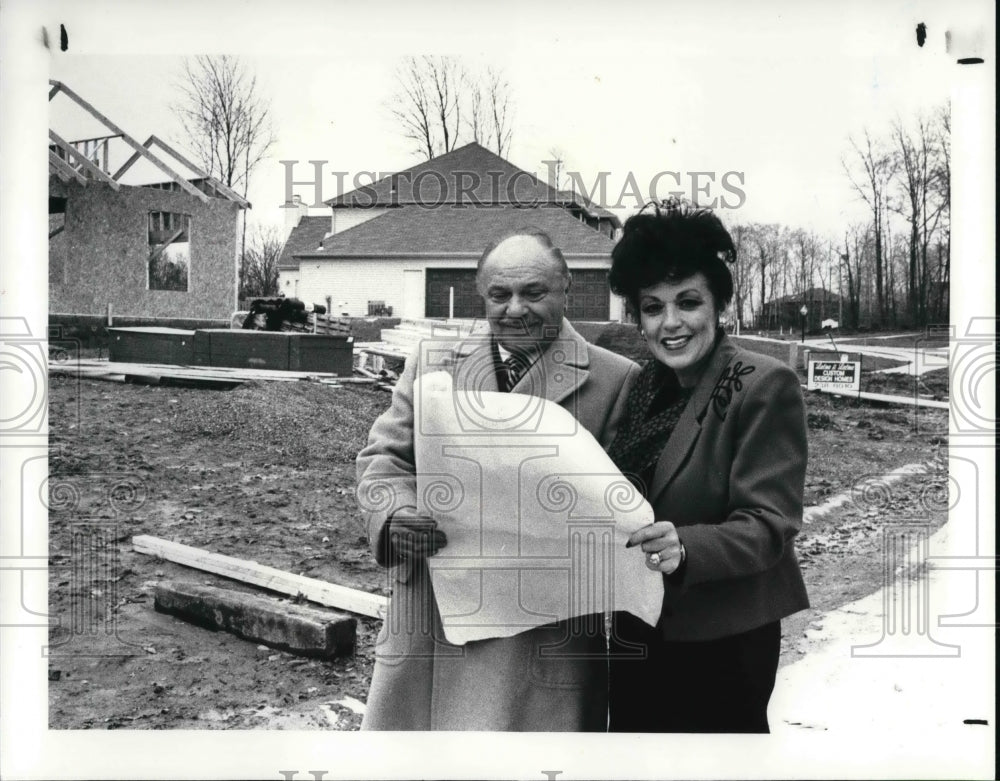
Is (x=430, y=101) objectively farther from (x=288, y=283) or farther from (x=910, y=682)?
(x=910, y=682)

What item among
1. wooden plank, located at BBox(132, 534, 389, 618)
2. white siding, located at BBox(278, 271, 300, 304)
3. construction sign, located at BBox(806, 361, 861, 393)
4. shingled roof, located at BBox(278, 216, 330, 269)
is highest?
shingled roof, located at BBox(278, 216, 330, 269)

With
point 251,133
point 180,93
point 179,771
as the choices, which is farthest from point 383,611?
point 180,93

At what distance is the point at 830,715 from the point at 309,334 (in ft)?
6.89

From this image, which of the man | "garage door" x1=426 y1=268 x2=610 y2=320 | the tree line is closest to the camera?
the man

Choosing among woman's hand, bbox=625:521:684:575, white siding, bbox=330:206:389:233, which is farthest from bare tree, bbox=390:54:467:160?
woman's hand, bbox=625:521:684:575

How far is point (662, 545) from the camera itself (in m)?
1.83

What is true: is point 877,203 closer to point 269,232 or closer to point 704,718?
point 704,718

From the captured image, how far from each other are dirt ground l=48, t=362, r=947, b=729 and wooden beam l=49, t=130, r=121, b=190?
27.1 inches

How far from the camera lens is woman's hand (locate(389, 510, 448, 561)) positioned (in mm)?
2176

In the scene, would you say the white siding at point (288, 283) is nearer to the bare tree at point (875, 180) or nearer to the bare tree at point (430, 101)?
the bare tree at point (430, 101)

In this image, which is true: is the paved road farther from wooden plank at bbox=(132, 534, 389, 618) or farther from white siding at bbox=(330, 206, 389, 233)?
white siding at bbox=(330, 206, 389, 233)

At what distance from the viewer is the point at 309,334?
9.68 ft

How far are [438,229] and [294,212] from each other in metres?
0.50

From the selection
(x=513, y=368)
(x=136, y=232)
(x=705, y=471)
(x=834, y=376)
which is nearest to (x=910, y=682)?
(x=834, y=376)
